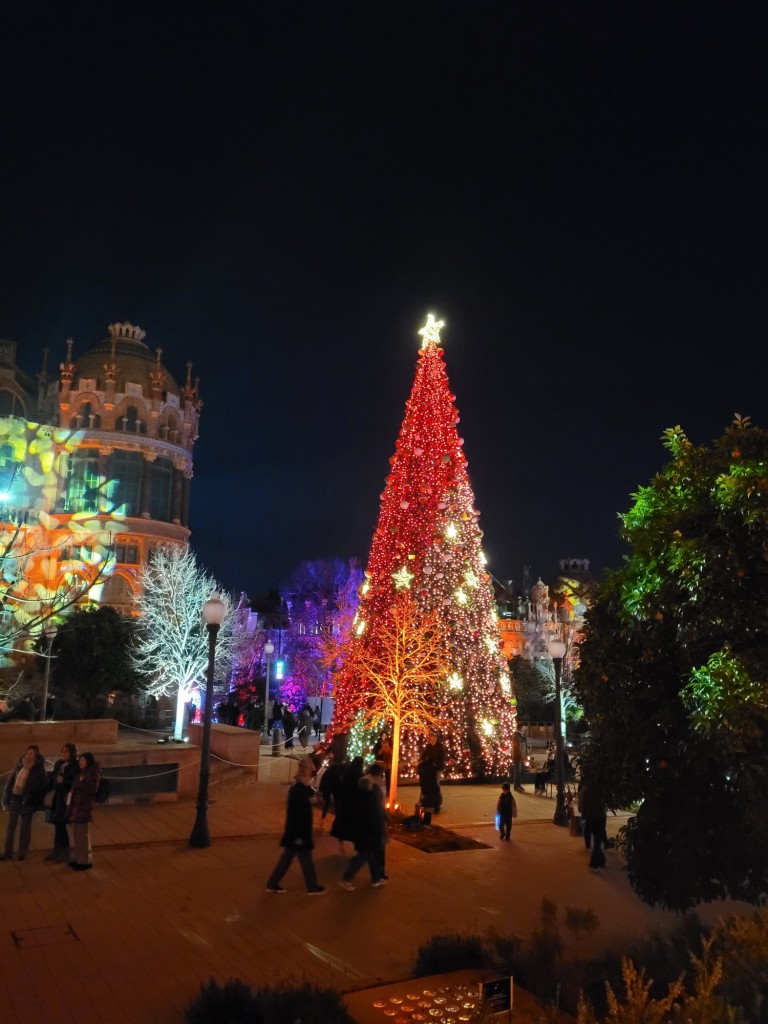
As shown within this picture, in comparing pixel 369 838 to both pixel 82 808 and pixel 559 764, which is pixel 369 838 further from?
pixel 559 764

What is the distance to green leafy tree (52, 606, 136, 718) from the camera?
32.7 metres

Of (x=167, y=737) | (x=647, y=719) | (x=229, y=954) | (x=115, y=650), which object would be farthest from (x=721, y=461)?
(x=115, y=650)

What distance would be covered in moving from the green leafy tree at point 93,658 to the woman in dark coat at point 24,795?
2268 centimetres

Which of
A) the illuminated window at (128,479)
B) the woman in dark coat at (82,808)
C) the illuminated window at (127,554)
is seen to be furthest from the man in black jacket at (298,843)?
the illuminated window at (128,479)

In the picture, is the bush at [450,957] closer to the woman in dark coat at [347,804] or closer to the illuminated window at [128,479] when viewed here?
the woman in dark coat at [347,804]

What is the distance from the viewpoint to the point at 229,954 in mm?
7078

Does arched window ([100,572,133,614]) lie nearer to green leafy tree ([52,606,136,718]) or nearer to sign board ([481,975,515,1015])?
green leafy tree ([52,606,136,718])

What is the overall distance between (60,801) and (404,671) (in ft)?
26.4

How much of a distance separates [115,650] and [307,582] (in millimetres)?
21463

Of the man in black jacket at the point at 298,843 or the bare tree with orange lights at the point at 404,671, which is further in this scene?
the bare tree with orange lights at the point at 404,671

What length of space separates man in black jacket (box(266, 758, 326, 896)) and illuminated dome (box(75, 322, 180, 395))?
45712 millimetres

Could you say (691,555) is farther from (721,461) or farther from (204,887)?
(204,887)

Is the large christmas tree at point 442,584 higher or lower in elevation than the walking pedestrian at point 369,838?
higher

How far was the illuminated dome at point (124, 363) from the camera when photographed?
50747mm
